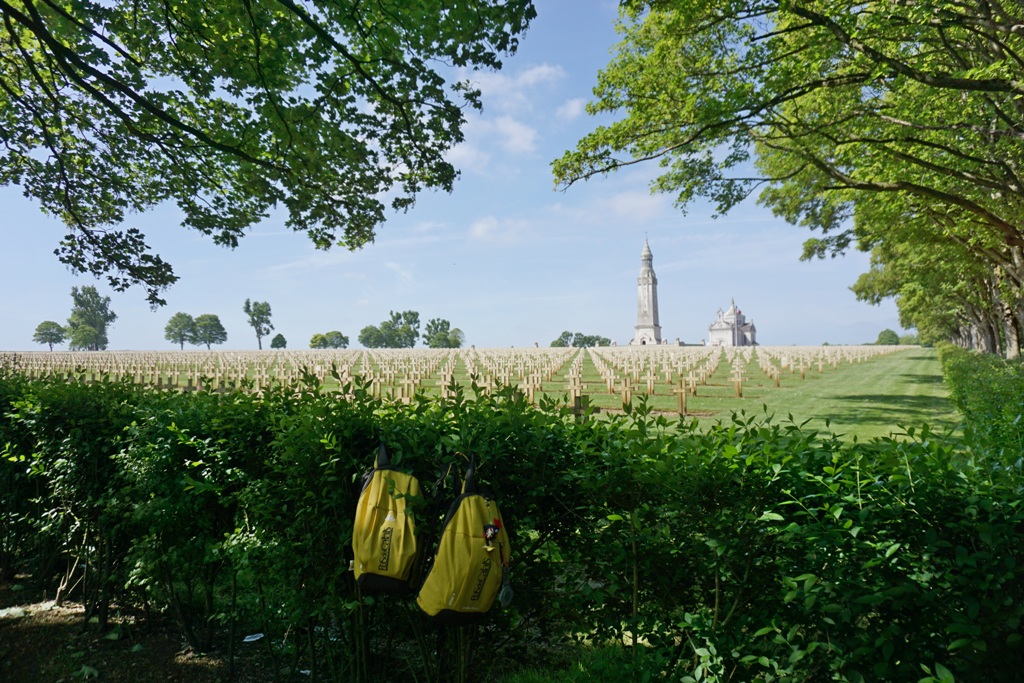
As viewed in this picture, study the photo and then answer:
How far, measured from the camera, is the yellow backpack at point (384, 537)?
121 inches

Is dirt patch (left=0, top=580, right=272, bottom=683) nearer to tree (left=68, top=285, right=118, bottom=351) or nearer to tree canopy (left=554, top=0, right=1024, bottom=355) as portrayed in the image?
tree canopy (left=554, top=0, right=1024, bottom=355)

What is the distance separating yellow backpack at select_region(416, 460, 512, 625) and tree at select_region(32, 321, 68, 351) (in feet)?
429

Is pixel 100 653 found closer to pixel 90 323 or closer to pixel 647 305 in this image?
pixel 90 323

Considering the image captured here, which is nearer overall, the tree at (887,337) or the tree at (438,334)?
the tree at (438,334)

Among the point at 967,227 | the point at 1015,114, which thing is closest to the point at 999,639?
the point at 1015,114

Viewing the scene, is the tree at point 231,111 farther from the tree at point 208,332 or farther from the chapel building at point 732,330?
the chapel building at point 732,330

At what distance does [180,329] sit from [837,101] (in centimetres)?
12318

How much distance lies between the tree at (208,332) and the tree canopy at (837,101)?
115 meters

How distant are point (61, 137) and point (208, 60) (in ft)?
12.7

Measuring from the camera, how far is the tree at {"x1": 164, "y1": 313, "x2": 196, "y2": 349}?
113 metres

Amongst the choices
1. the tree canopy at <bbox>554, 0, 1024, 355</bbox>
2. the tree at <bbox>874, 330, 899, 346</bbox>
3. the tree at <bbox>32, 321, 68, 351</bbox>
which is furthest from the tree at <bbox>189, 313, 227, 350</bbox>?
the tree at <bbox>874, 330, 899, 346</bbox>

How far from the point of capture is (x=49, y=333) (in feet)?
350

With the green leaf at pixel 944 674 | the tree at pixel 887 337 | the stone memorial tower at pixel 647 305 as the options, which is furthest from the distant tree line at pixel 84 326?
the tree at pixel 887 337

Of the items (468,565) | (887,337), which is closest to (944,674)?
(468,565)
